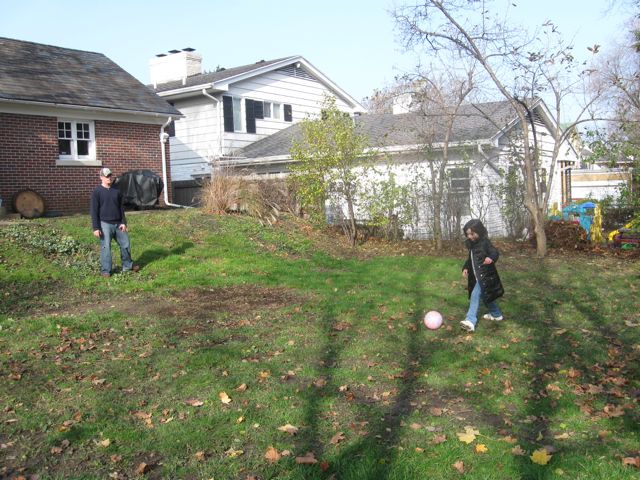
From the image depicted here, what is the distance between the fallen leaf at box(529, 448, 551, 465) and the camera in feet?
14.5

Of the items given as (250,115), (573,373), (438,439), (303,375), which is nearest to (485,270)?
(573,373)

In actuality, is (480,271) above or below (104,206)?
below

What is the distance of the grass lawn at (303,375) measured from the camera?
461 cm

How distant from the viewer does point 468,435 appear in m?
4.93

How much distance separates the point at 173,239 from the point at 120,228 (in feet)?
9.07

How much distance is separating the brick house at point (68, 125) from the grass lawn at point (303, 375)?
567cm

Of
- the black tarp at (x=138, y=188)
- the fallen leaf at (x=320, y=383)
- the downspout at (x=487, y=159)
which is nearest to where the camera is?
the fallen leaf at (x=320, y=383)

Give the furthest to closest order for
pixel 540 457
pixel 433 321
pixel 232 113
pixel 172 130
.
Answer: pixel 172 130 → pixel 232 113 → pixel 433 321 → pixel 540 457

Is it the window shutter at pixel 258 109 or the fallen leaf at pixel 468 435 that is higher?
the window shutter at pixel 258 109

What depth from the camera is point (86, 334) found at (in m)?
7.68

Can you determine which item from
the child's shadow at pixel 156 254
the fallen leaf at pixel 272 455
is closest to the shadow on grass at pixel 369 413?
the fallen leaf at pixel 272 455

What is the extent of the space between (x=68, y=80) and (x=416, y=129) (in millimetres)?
9771

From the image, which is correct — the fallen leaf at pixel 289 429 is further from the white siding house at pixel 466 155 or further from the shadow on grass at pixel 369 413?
the white siding house at pixel 466 155

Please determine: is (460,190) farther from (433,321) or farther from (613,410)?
(613,410)
